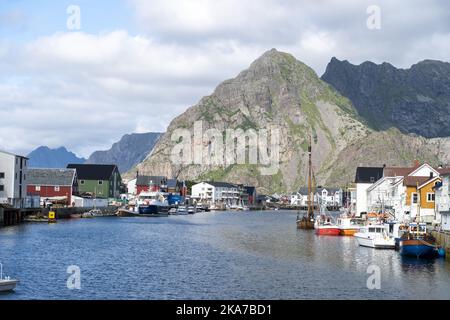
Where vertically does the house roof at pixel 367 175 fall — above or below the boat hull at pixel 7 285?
above

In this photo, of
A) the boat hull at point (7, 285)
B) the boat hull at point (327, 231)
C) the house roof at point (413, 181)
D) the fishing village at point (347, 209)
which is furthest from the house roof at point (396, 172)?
the boat hull at point (7, 285)

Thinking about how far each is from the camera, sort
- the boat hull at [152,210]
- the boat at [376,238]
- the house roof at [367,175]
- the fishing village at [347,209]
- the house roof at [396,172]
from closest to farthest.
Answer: the fishing village at [347,209], the boat at [376,238], the house roof at [396,172], the house roof at [367,175], the boat hull at [152,210]

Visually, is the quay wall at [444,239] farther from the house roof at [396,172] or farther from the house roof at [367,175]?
the house roof at [367,175]

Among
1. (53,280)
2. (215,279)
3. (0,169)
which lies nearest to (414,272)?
(215,279)

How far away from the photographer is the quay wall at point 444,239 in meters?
62.2

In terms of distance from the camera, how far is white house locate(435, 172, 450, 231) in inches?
2783

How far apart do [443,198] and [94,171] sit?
130400 mm

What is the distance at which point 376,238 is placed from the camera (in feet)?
246

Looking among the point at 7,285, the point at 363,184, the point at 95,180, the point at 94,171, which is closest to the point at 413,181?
the point at 363,184

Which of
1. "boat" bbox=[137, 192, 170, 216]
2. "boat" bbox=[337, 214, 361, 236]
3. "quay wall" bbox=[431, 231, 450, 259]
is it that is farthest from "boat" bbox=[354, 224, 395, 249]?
"boat" bbox=[137, 192, 170, 216]

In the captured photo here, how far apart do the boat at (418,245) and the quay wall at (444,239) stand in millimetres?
673

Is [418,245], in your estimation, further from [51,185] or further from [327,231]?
[51,185]
